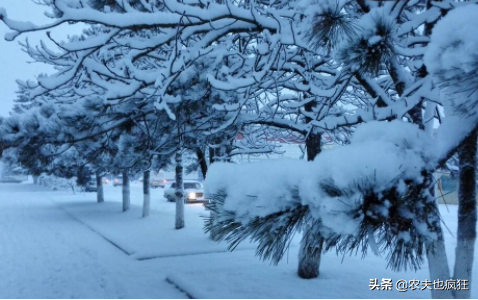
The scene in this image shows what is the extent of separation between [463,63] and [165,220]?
43.8 feet

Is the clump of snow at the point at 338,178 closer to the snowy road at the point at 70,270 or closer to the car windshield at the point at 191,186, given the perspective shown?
the snowy road at the point at 70,270

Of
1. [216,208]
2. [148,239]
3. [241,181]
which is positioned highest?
[241,181]

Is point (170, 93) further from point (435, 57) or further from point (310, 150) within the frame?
point (435, 57)

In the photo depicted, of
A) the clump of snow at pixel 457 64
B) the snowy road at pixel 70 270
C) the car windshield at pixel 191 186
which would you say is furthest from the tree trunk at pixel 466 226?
A: the car windshield at pixel 191 186

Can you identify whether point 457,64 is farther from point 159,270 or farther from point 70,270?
point 70,270

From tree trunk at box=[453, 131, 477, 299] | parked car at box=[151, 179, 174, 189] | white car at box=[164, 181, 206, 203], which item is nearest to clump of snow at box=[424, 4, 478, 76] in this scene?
tree trunk at box=[453, 131, 477, 299]

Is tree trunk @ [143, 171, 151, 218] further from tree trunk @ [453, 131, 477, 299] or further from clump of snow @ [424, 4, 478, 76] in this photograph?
clump of snow @ [424, 4, 478, 76]

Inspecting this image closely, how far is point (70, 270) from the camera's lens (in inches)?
277

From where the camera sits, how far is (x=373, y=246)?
115 cm

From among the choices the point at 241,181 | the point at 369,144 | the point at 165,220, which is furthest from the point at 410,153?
the point at 165,220

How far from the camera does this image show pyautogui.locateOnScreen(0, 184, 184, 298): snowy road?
5703mm

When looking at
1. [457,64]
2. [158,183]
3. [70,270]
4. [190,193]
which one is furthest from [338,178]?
[158,183]

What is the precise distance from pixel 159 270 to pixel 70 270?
1680 millimetres

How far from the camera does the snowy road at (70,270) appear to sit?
18.7 feet
